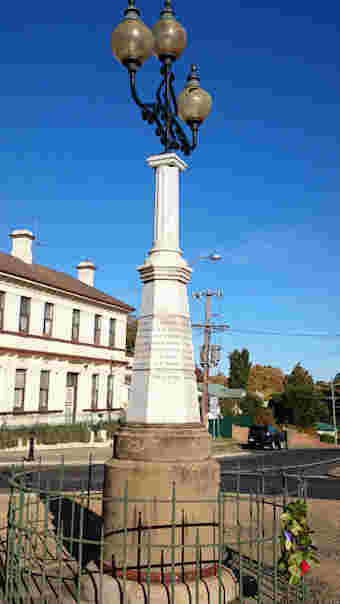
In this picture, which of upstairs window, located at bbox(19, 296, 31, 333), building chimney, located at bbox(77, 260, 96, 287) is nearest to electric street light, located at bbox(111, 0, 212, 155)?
upstairs window, located at bbox(19, 296, 31, 333)

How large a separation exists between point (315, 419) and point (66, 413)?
32395mm

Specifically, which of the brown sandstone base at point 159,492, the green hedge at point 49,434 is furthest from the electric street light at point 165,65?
the green hedge at point 49,434

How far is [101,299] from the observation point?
117 feet

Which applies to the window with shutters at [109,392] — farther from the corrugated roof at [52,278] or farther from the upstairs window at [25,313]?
the upstairs window at [25,313]

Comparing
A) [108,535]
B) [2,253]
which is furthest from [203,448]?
[2,253]

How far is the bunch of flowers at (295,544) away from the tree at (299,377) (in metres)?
64.3

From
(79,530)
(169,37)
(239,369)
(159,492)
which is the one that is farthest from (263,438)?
(239,369)

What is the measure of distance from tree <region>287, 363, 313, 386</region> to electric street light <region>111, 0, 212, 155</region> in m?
63.2

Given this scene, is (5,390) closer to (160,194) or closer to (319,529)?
(319,529)

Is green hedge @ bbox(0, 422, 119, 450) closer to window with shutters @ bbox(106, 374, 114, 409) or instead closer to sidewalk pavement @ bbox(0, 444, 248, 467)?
sidewalk pavement @ bbox(0, 444, 248, 467)

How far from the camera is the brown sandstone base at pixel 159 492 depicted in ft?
18.9

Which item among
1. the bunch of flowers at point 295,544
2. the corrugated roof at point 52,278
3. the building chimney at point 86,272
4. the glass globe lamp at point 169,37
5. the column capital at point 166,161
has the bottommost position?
the bunch of flowers at point 295,544

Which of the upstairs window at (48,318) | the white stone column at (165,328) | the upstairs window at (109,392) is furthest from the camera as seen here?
the upstairs window at (109,392)

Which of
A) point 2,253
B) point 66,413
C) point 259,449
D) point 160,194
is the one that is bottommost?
point 259,449
